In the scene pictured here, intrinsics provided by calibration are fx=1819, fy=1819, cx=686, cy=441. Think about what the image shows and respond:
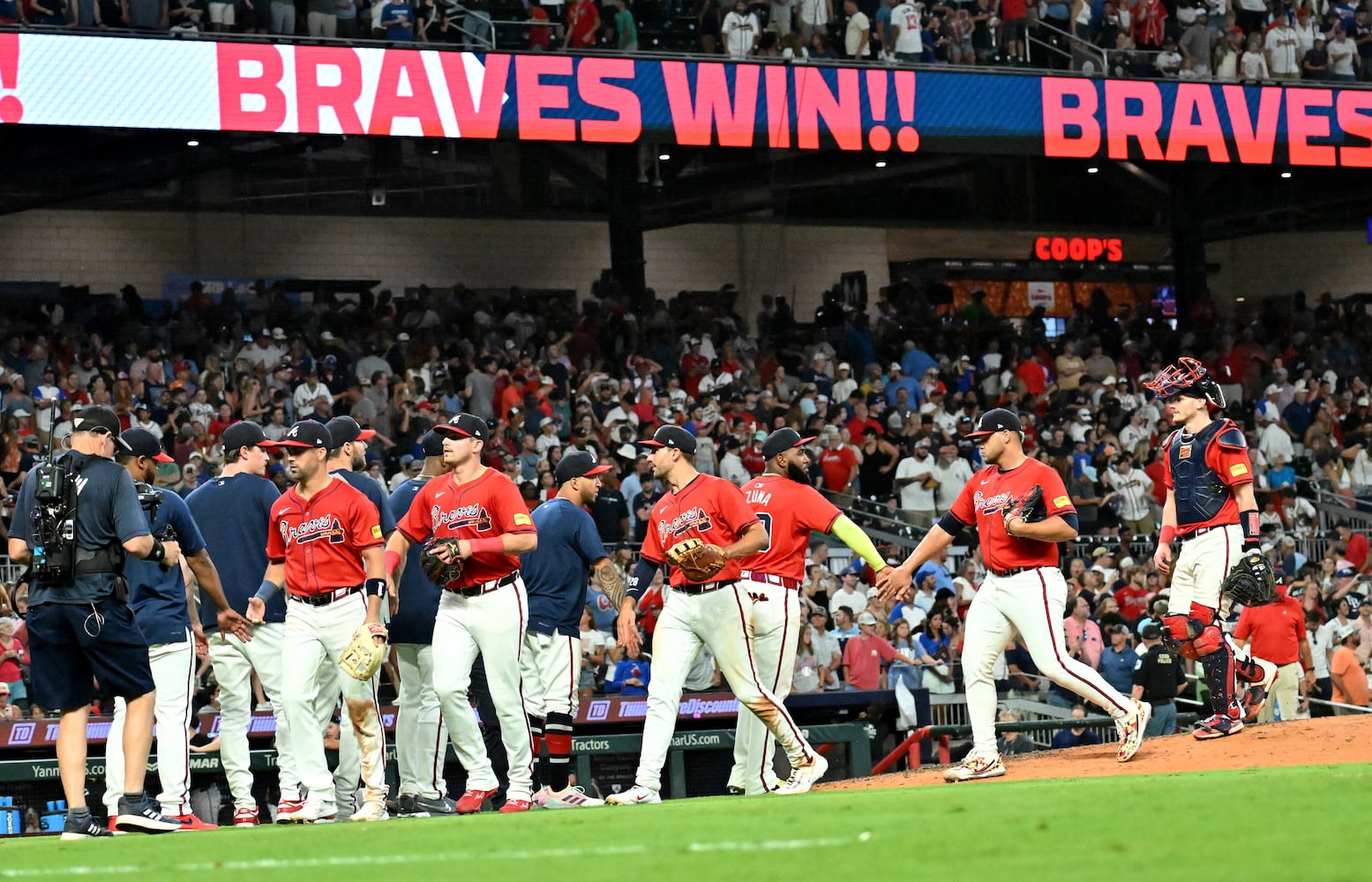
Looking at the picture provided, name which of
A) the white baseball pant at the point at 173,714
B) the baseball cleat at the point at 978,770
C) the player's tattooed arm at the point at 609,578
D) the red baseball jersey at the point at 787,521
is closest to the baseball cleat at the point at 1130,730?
the baseball cleat at the point at 978,770

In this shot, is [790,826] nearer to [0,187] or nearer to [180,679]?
[180,679]

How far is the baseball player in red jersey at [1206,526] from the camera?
10148 mm

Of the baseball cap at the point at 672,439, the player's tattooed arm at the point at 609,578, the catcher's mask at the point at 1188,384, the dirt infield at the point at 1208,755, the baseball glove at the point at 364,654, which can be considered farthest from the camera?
the player's tattooed arm at the point at 609,578

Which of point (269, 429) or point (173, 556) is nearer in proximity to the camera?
point (173, 556)

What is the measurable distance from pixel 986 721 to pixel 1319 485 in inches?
624

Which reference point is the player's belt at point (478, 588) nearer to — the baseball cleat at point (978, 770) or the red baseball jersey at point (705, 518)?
the red baseball jersey at point (705, 518)

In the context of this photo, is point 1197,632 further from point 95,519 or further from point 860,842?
point 95,519

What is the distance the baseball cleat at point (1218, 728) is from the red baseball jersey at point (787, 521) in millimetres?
2413

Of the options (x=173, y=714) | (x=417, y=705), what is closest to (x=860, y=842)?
(x=173, y=714)

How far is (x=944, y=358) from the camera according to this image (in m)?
26.2

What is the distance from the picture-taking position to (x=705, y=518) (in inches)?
382

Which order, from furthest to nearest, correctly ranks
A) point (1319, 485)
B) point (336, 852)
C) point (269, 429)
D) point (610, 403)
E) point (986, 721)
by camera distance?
point (1319, 485) → point (610, 403) → point (269, 429) → point (986, 721) → point (336, 852)

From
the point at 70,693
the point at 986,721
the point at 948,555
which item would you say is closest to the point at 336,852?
the point at 70,693

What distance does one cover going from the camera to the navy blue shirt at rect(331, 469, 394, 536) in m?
9.92
